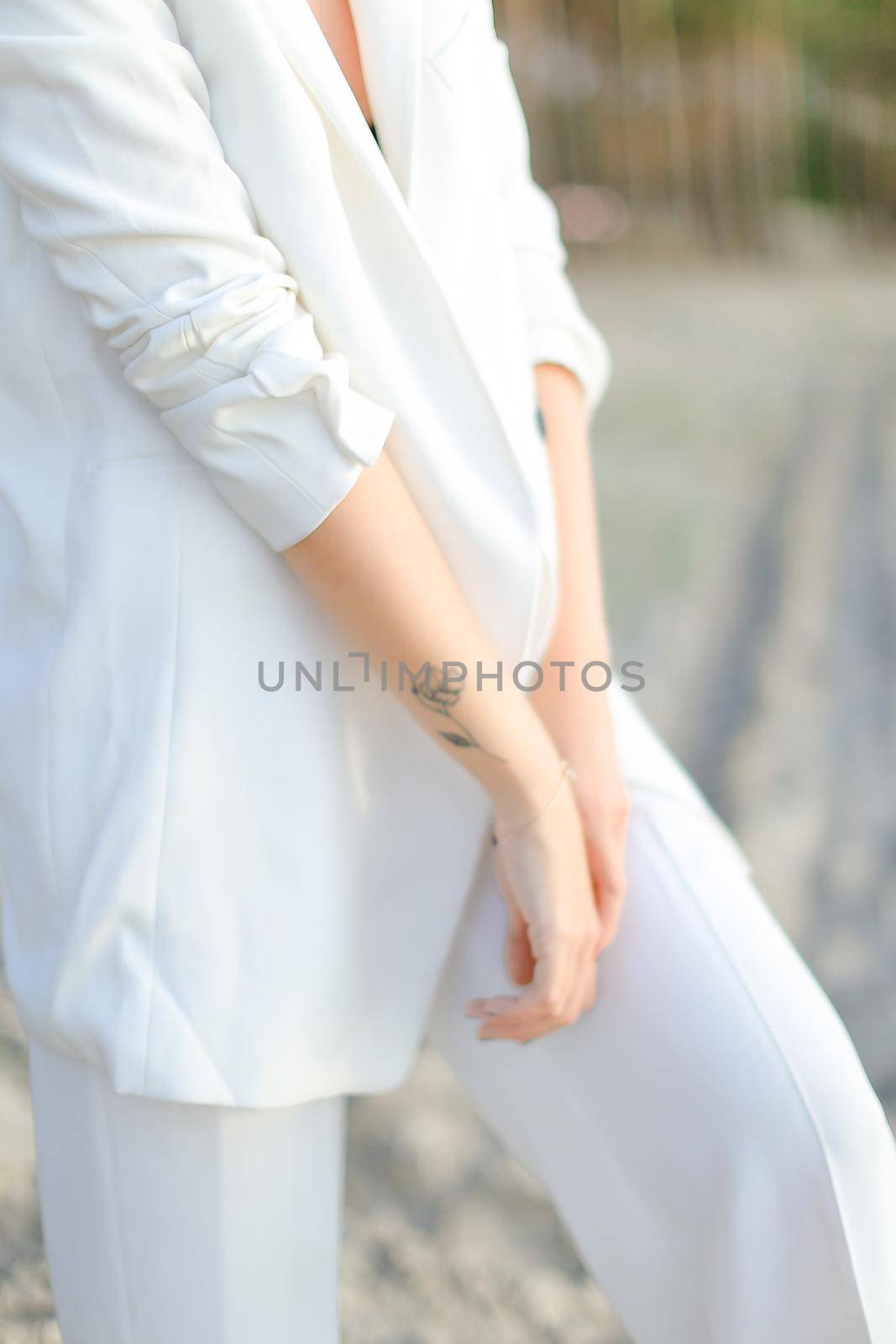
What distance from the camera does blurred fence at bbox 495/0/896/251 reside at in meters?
5.22

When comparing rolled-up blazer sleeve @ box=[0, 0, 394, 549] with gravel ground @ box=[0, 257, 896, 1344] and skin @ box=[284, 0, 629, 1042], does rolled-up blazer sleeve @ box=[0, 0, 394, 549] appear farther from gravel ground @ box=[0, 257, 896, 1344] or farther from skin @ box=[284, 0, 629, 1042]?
gravel ground @ box=[0, 257, 896, 1344]

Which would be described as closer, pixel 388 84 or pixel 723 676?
pixel 388 84

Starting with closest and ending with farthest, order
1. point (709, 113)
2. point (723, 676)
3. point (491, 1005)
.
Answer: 1. point (491, 1005)
2. point (723, 676)
3. point (709, 113)

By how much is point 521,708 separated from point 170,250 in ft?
1.16

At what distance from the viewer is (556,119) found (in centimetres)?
523

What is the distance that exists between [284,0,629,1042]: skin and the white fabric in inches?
1.3

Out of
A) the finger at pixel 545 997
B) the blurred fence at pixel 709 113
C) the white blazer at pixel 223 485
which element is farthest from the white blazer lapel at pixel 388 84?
the blurred fence at pixel 709 113

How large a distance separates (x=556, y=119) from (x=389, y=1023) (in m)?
5.08

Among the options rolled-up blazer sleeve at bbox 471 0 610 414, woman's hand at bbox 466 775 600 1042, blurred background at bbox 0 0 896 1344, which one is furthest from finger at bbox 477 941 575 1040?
blurred background at bbox 0 0 896 1344

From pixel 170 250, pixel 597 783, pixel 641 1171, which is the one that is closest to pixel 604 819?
pixel 597 783

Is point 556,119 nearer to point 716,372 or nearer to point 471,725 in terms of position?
point 716,372

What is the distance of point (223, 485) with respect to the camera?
28.5 inches

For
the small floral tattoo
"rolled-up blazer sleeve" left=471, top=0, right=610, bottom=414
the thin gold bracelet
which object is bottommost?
the thin gold bracelet

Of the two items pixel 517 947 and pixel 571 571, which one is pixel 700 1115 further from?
pixel 571 571
